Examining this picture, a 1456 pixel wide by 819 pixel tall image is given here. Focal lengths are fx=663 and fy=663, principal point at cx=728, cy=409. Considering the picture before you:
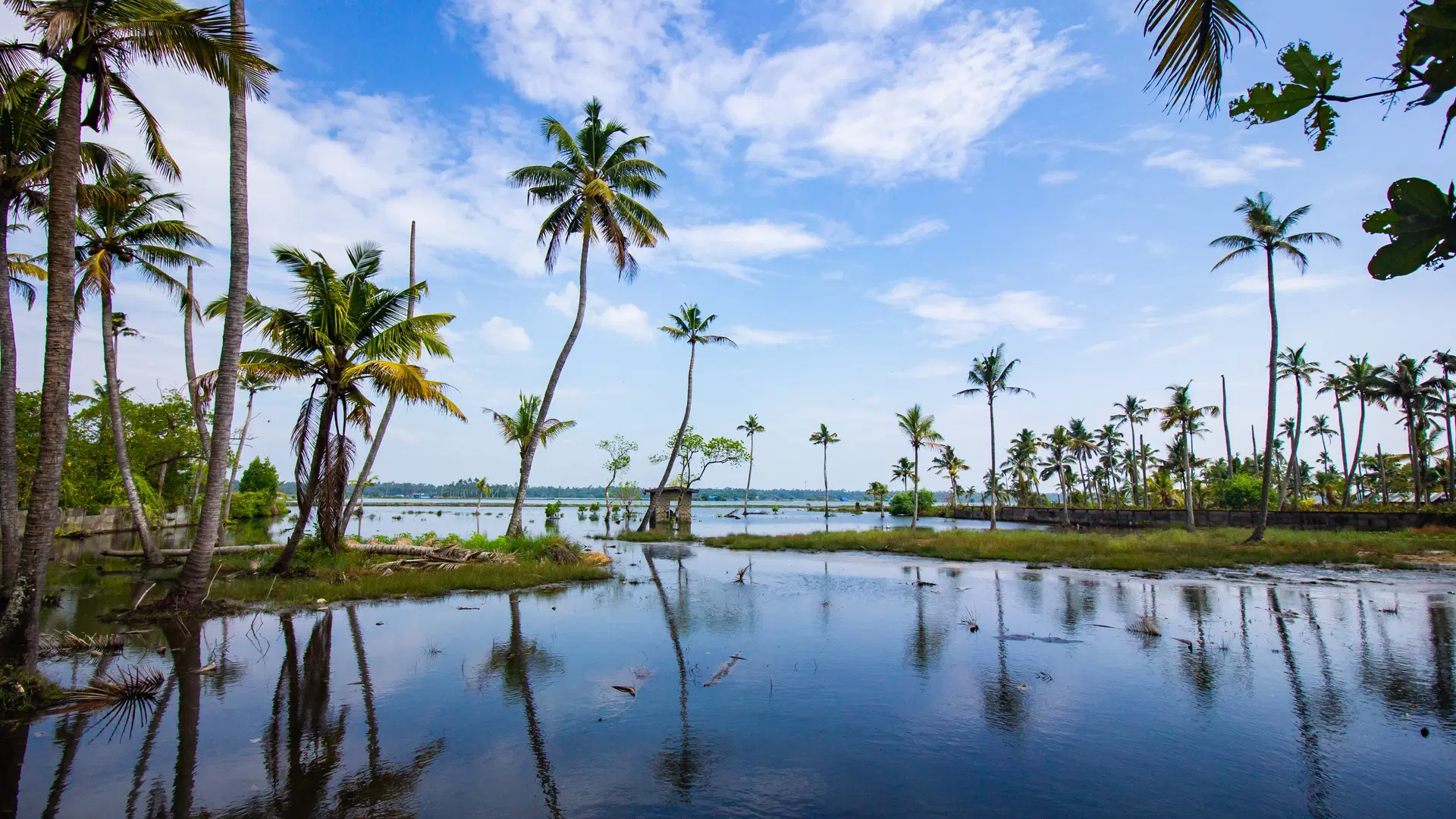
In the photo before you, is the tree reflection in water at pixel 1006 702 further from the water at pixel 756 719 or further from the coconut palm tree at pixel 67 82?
the coconut palm tree at pixel 67 82

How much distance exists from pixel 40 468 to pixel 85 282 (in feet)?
41.9

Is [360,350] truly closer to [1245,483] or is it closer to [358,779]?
[358,779]

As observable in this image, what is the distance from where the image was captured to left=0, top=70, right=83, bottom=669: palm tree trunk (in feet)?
27.2

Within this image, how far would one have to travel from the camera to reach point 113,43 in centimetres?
911

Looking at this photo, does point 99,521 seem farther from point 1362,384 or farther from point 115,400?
point 1362,384

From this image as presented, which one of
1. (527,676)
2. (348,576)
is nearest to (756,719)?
(527,676)

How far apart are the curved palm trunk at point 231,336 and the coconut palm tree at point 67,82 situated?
3.02m

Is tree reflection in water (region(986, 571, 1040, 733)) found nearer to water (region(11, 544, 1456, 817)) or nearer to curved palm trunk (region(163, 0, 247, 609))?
water (region(11, 544, 1456, 817))

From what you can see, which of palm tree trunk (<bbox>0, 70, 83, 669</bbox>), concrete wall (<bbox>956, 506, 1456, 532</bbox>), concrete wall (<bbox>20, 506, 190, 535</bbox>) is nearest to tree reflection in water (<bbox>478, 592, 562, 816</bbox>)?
palm tree trunk (<bbox>0, 70, 83, 669</bbox>)

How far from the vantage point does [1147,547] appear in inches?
1179

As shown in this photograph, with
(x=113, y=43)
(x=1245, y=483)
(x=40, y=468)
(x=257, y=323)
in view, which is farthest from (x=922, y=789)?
(x=1245, y=483)

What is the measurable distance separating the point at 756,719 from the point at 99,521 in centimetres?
4196

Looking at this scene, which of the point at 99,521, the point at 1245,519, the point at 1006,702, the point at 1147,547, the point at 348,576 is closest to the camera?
the point at 1006,702

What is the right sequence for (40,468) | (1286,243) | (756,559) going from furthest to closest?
1. (1286,243)
2. (756,559)
3. (40,468)
